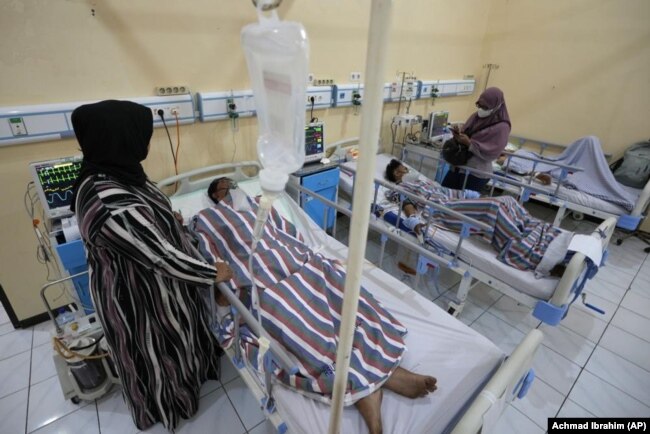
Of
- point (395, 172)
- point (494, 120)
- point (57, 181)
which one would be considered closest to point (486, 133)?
point (494, 120)

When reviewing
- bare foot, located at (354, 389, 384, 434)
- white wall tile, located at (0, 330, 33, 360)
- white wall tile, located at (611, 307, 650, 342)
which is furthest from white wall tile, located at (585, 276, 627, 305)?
white wall tile, located at (0, 330, 33, 360)

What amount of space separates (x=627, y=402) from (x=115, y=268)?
292 cm

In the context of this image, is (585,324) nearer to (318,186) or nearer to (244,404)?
(318,186)

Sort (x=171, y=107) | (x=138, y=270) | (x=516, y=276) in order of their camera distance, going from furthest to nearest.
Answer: (x=171, y=107)
(x=516, y=276)
(x=138, y=270)

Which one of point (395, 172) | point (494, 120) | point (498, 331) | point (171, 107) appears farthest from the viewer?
point (395, 172)

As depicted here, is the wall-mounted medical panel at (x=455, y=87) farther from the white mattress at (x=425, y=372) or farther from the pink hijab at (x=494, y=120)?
the white mattress at (x=425, y=372)

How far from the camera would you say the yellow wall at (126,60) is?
1.83m

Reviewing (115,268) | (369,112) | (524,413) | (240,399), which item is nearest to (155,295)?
(115,268)

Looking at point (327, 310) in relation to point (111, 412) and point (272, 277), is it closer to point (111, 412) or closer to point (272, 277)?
point (272, 277)

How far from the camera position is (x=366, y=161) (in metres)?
0.41

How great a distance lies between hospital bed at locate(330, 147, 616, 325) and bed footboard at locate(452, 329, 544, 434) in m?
0.68

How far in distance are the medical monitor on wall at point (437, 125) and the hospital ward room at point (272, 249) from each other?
80cm

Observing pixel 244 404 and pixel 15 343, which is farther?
pixel 15 343

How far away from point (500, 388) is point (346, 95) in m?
2.93
